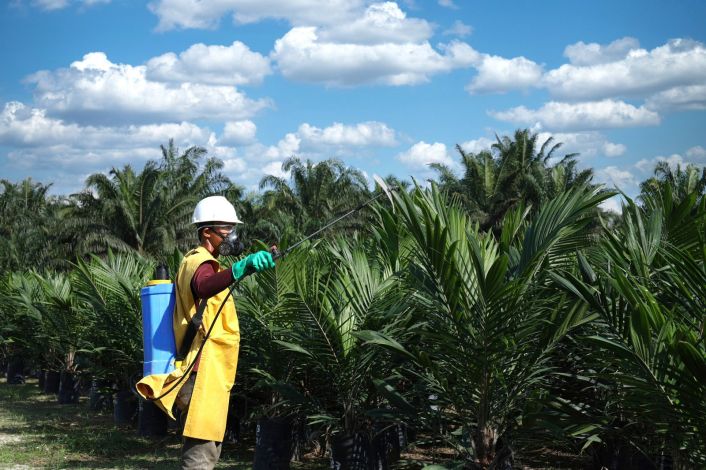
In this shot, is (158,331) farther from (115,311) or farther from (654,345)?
(115,311)

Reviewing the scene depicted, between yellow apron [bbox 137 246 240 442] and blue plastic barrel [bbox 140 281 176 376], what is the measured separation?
4cm

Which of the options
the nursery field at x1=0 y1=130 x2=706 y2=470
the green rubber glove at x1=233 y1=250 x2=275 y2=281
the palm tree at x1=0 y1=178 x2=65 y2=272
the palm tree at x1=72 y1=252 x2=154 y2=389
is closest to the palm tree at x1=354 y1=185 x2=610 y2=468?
the nursery field at x1=0 y1=130 x2=706 y2=470

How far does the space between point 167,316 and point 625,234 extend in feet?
9.14

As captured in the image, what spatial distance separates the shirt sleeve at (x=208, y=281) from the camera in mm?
4234

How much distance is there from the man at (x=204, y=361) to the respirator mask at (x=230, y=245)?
13 millimetres

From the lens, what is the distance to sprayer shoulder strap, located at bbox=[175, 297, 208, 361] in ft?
14.4

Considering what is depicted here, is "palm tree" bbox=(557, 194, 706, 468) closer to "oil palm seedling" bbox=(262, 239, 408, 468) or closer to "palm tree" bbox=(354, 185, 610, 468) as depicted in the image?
"palm tree" bbox=(354, 185, 610, 468)

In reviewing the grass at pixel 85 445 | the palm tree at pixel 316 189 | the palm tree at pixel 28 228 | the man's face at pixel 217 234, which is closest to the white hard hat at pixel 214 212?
the man's face at pixel 217 234

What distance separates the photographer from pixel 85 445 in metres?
8.58

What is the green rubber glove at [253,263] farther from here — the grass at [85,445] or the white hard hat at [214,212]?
the grass at [85,445]

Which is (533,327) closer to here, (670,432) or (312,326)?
(670,432)

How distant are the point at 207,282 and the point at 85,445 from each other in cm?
514

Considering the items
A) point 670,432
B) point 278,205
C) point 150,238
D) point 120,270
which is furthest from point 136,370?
point 278,205

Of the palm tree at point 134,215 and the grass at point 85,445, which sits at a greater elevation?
the palm tree at point 134,215
